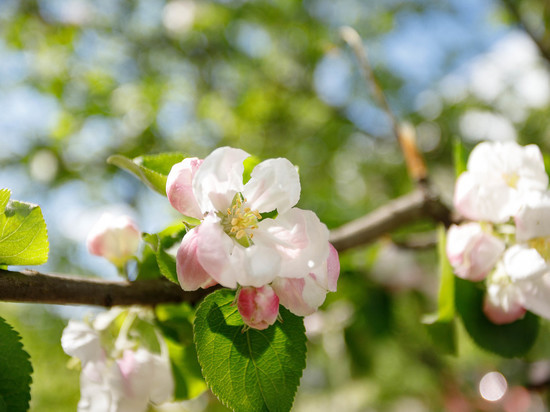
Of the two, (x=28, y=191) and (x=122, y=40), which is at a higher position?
(x=122, y=40)

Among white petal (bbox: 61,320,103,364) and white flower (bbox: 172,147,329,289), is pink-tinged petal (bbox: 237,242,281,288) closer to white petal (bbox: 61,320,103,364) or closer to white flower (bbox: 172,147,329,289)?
white flower (bbox: 172,147,329,289)

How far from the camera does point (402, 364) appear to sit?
1.74m

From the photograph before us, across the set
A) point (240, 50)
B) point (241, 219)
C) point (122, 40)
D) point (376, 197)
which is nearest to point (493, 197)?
point (241, 219)

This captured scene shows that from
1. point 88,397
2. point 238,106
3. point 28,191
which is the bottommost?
point 28,191

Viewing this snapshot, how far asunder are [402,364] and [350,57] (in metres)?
1.13

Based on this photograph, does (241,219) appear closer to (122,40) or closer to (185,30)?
(185,30)

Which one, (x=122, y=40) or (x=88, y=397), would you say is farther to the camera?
(x=122, y=40)

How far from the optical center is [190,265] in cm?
36

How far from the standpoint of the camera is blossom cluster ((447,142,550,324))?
1.53 feet

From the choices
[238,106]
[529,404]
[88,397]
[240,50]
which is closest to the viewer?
[88,397]

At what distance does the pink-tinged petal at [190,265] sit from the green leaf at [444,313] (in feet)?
0.98

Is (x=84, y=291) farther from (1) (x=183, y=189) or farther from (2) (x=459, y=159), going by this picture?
(2) (x=459, y=159)

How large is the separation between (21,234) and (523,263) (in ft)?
1.42

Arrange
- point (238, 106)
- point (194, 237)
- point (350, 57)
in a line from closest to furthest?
point (194, 237) < point (238, 106) < point (350, 57)
